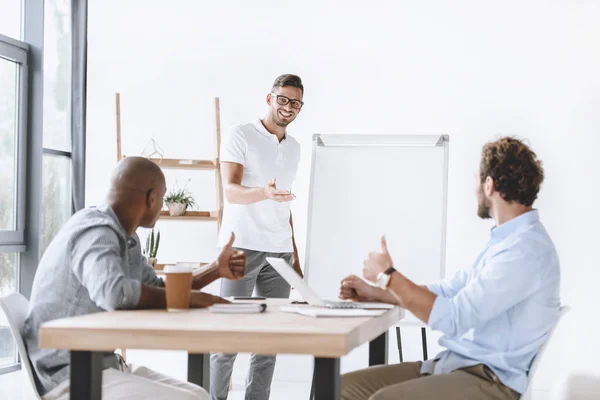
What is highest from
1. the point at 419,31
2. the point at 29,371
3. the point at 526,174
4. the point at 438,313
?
the point at 419,31

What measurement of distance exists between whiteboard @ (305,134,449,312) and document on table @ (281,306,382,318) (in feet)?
6.21

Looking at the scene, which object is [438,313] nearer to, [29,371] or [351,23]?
[29,371]

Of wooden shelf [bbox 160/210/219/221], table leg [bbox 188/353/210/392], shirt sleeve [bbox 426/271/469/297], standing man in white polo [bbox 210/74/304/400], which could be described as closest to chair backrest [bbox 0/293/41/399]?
table leg [bbox 188/353/210/392]

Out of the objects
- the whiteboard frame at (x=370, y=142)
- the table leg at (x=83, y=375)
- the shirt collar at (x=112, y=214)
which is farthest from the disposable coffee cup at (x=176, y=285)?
the whiteboard frame at (x=370, y=142)

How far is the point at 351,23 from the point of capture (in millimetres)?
5066

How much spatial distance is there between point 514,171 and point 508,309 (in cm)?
38

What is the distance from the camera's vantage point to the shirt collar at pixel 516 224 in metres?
2.15

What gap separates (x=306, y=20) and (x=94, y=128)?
1.65m

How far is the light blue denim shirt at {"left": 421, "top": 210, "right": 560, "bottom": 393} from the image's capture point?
6.52 feet

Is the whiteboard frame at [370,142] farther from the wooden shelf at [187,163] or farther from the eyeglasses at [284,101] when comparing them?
the wooden shelf at [187,163]

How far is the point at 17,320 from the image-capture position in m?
2.02

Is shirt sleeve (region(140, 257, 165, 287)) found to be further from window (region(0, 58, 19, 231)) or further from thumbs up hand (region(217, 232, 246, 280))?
window (region(0, 58, 19, 231))

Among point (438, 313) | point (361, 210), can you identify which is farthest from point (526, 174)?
point (361, 210)

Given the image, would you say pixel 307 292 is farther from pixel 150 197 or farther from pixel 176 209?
pixel 176 209
